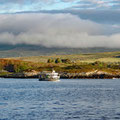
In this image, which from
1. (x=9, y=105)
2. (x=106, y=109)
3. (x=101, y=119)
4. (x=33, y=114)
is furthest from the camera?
(x=9, y=105)

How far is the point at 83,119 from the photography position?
55.9 m

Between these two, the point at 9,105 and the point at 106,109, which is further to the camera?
the point at 9,105

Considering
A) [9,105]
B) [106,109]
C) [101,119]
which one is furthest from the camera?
[9,105]

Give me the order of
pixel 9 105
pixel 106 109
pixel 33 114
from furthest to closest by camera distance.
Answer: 1. pixel 9 105
2. pixel 106 109
3. pixel 33 114

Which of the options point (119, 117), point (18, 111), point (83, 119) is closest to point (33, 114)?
point (18, 111)

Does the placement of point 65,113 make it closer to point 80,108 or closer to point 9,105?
point 80,108

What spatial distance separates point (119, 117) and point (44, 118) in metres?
10.8

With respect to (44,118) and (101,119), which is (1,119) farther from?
(101,119)

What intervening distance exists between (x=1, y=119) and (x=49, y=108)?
13217mm

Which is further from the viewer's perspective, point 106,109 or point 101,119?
point 106,109

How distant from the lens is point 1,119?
5641 centimetres

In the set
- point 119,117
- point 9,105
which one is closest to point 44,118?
point 119,117

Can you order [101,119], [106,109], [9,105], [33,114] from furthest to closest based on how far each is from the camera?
1. [9,105]
2. [106,109]
3. [33,114]
4. [101,119]

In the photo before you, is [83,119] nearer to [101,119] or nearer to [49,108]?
[101,119]
